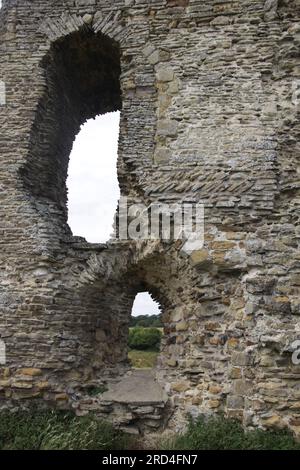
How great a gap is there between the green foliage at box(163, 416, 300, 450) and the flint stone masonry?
0.15m

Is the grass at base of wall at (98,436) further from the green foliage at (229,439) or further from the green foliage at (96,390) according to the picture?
the green foliage at (96,390)

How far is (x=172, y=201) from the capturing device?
5477 millimetres

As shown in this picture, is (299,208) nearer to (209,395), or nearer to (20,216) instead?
(209,395)

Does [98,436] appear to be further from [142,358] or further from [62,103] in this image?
[142,358]

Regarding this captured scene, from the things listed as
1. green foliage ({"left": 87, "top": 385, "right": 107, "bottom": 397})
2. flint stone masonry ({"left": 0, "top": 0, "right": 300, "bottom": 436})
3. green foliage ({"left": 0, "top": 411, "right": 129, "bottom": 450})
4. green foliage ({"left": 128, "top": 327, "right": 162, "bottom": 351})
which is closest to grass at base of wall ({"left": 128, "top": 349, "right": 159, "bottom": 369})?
green foliage ({"left": 128, "top": 327, "right": 162, "bottom": 351})

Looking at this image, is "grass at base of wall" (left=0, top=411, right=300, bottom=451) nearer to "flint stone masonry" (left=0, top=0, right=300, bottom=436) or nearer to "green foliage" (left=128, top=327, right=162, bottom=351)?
"flint stone masonry" (left=0, top=0, right=300, bottom=436)

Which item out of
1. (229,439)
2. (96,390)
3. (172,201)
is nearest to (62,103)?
(172,201)

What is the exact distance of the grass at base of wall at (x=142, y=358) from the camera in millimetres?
11383

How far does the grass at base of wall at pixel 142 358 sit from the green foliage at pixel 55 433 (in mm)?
5981

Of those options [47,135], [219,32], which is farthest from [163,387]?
[219,32]

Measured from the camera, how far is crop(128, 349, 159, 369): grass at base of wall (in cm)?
1138

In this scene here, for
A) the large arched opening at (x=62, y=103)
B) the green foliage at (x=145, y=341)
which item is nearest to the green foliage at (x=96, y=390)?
the large arched opening at (x=62, y=103)

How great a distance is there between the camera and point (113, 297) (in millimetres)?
6125

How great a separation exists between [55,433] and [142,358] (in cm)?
844
